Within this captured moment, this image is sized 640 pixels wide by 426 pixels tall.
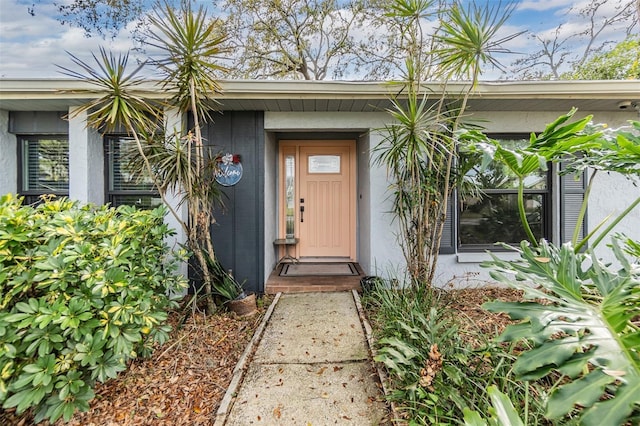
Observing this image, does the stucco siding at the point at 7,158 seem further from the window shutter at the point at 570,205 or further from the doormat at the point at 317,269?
the window shutter at the point at 570,205

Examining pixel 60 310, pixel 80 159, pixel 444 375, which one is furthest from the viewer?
pixel 80 159

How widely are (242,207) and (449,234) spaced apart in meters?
2.85

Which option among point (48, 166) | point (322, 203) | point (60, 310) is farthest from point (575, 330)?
point (48, 166)

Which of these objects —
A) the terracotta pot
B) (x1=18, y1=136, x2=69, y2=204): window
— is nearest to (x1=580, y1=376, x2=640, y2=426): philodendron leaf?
the terracotta pot

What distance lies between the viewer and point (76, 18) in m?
6.28

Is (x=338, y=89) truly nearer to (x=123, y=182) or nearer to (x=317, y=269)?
(x=317, y=269)

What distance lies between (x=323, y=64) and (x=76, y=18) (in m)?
5.91

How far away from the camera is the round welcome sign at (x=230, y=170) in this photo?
3822 mm

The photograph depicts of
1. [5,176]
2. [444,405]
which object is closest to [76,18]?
[5,176]

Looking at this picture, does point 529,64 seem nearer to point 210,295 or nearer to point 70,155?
point 210,295

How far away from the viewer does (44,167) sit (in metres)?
4.02

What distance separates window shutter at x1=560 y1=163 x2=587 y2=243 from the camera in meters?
3.88

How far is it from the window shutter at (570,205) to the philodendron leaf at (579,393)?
157 inches

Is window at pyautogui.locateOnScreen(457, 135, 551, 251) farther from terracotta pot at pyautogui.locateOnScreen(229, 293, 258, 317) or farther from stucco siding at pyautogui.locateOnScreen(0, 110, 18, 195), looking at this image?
stucco siding at pyautogui.locateOnScreen(0, 110, 18, 195)
